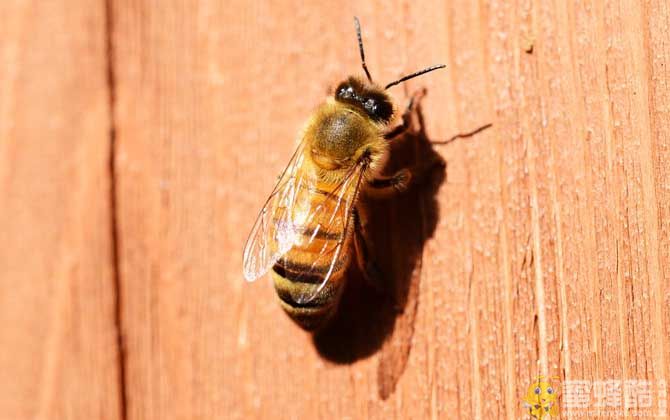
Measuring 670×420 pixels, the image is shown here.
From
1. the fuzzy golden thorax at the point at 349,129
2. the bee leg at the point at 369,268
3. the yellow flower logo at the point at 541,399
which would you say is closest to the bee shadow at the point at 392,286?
the bee leg at the point at 369,268

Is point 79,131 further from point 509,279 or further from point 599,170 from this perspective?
point 599,170

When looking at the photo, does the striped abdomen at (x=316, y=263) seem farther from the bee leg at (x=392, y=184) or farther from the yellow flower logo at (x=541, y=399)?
the yellow flower logo at (x=541, y=399)

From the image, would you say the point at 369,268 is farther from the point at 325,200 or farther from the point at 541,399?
the point at 541,399

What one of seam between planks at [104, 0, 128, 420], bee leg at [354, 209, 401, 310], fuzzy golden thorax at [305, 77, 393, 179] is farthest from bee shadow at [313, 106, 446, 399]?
seam between planks at [104, 0, 128, 420]

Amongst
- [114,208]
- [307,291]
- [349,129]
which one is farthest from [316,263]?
[114,208]

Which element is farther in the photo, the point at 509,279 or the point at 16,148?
the point at 16,148

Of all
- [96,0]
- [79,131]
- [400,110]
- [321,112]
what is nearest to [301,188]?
[321,112]

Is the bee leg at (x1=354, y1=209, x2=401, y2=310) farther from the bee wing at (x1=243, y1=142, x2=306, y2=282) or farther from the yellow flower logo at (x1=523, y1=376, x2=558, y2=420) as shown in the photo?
the yellow flower logo at (x1=523, y1=376, x2=558, y2=420)
